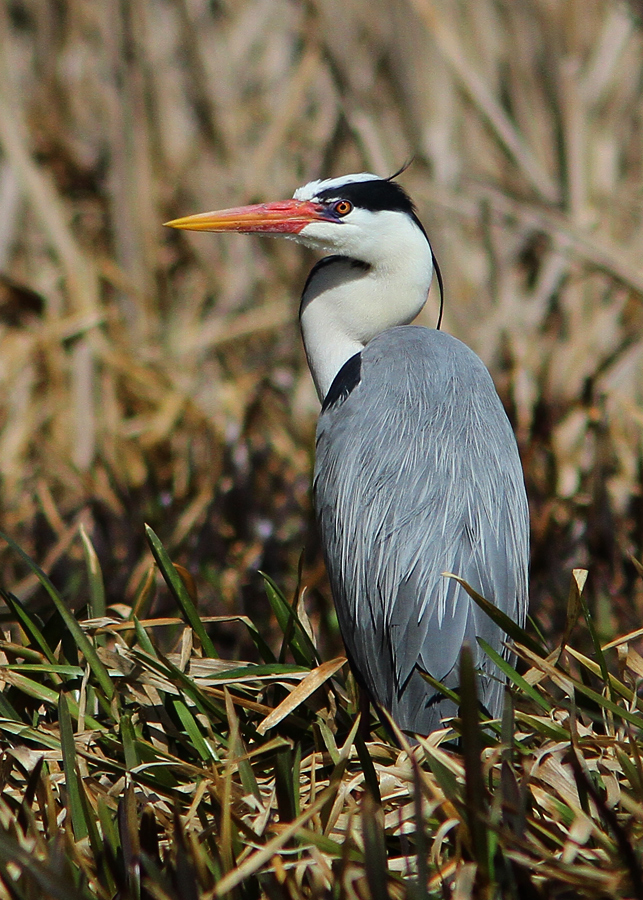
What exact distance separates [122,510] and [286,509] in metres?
0.63

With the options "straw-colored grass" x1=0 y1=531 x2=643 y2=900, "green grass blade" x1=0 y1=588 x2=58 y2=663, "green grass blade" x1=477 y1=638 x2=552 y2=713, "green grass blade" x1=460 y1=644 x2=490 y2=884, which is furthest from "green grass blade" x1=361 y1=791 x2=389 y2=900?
"green grass blade" x1=0 y1=588 x2=58 y2=663

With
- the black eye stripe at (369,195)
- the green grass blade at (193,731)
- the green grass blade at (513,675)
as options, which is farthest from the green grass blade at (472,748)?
the black eye stripe at (369,195)

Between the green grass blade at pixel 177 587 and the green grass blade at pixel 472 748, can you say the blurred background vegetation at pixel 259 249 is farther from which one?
the green grass blade at pixel 472 748

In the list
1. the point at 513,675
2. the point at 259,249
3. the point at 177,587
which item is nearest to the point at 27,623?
the point at 177,587

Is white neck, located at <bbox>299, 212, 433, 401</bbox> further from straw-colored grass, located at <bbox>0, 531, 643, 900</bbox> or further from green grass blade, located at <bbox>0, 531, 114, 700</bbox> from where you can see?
green grass blade, located at <bbox>0, 531, 114, 700</bbox>

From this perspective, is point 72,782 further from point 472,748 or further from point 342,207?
point 342,207

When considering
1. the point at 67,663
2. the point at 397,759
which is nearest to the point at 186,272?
the point at 67,663

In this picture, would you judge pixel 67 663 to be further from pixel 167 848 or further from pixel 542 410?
pixel 542 410

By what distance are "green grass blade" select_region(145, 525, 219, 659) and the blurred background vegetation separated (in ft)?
4.11

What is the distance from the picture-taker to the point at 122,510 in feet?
11.9

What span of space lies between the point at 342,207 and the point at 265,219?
194mm

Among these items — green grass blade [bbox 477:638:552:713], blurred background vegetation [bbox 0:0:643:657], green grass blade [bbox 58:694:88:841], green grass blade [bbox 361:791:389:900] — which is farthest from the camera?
blurred background vegetation [bbox 0:0:643:657]

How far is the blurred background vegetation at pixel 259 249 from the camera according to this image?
3699 millimetres

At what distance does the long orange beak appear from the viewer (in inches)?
97.8
